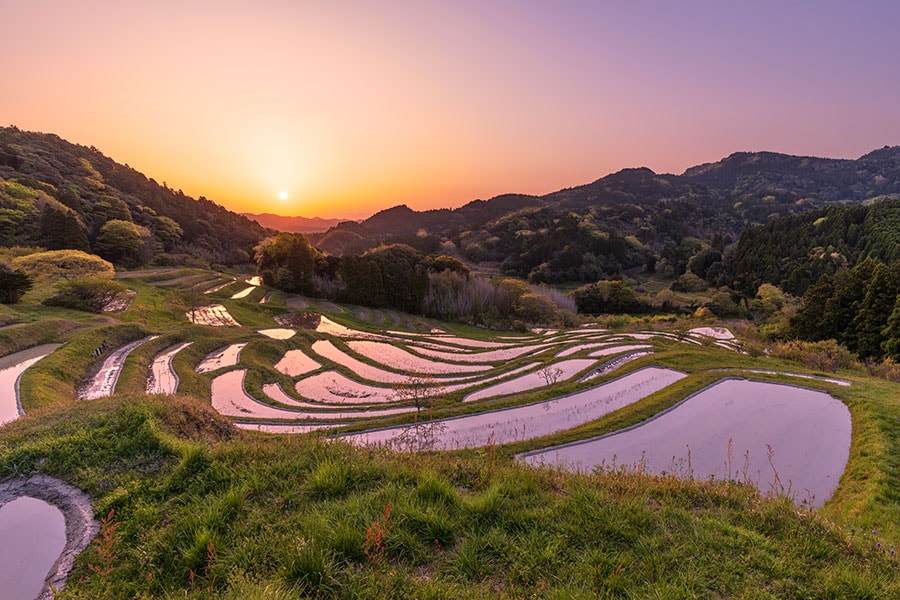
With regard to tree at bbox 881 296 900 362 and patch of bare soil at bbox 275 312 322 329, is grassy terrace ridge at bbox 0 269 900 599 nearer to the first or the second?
tree at bbox 881 296 900 362

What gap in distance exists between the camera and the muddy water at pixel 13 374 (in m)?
11.1

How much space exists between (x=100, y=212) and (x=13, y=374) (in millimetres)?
67163

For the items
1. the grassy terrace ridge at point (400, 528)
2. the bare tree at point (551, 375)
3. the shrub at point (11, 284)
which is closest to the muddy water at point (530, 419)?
the bare tree at point (551, 375)

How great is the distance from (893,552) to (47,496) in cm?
1108

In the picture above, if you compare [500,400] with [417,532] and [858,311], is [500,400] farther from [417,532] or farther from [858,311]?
[858,311]

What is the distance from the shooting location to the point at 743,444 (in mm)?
11758

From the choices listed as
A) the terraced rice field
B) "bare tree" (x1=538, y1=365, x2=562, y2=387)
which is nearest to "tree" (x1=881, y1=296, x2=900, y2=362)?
the terraced rice field

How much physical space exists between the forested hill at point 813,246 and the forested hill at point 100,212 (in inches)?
4366

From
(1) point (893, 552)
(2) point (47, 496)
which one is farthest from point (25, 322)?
(1) point (893, 552)

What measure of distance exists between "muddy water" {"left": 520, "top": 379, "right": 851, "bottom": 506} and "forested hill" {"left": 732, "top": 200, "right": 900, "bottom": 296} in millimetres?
68584

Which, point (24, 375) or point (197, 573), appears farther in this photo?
point (24, 375)

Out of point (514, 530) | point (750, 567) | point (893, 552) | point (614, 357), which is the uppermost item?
point (514, 530)

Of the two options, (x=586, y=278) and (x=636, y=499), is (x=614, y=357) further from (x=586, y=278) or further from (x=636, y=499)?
(x=586, y=278)

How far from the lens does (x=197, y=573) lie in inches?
124
